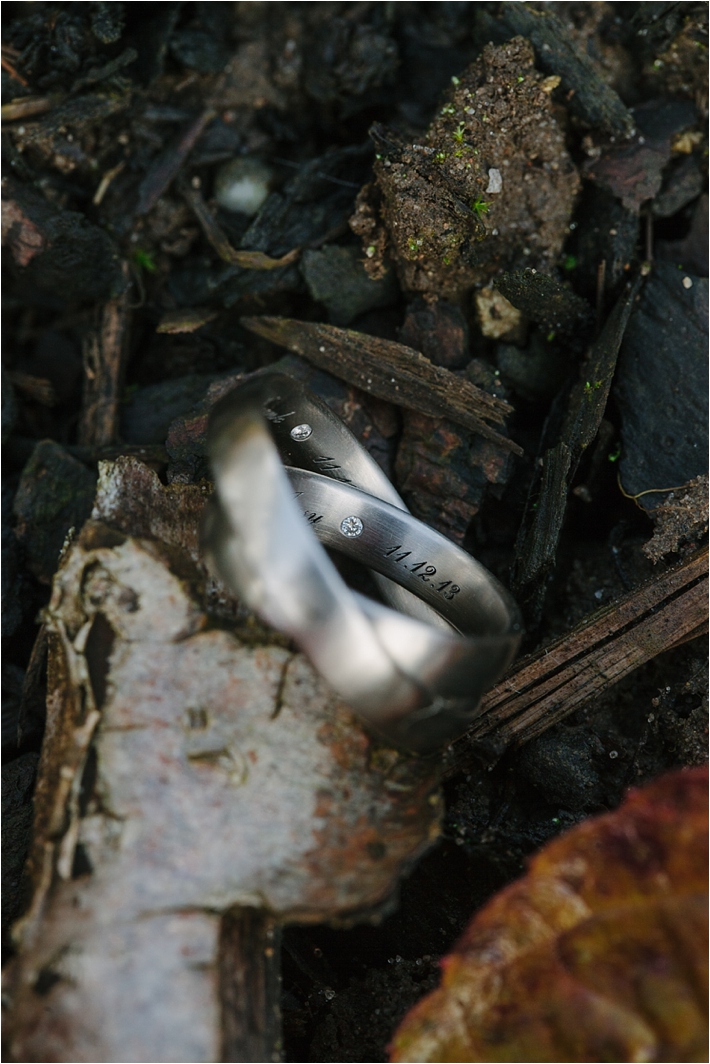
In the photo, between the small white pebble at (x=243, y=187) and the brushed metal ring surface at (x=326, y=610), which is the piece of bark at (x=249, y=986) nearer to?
the brushed metal ring surface at (x=326, y=610)

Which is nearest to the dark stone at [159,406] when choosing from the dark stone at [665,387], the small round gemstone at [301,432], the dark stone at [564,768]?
the small round gemstone at [301,432]

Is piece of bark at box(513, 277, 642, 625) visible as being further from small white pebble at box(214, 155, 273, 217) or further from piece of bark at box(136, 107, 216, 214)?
piece of bark at box(136, 107, 216, 214)

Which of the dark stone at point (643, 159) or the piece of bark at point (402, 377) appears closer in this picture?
the piece of bark at point (402, 377)

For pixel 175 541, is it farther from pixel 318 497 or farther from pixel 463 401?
pixel 463 401

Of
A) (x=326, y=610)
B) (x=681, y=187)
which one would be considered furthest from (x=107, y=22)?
(x=326, y=610)

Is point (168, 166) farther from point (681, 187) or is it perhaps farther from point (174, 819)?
point (174, 819)

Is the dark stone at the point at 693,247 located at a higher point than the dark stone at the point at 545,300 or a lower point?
higher

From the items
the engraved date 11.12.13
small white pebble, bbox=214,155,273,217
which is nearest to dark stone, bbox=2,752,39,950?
the engraved date 11.12.13

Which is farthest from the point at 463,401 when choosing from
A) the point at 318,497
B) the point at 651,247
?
the point at 651,247

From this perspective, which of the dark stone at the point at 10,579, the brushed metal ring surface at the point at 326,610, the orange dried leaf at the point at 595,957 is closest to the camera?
the orange dried leaf at the point at 595,957
